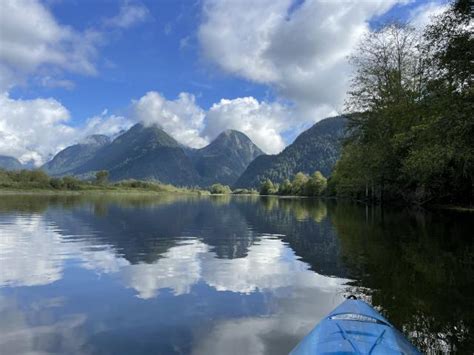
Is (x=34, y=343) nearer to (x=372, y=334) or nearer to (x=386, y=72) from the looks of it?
(x=372, y=334)

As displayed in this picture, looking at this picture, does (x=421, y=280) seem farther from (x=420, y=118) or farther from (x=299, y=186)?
(x=299, y=186)

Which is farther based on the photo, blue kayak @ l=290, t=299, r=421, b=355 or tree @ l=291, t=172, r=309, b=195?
tree @ l=291, t=172, r=309, b=195

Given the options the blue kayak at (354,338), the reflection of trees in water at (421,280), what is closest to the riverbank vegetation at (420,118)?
the reflection of trees in water at (421,280)

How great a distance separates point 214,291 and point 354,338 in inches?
266

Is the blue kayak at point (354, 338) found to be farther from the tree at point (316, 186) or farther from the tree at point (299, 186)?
the tree at point (299, 186)

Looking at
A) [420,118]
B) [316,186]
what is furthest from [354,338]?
[316,186]

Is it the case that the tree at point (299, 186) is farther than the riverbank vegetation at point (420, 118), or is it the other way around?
the tree at point (299, 186)

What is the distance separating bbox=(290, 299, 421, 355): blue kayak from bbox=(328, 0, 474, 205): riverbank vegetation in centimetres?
2089

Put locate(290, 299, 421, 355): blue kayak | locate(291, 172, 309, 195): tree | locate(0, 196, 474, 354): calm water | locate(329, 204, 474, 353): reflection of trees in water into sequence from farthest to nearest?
1. locate(291, 172, 309, 195): tree
2. locate(329, 204, 474, 353): reflection of trees in water
3. locate(0, 196, 474, 354): calm water
4. locate(290, 299, 421, 355): blue kayak

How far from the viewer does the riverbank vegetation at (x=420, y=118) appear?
84.5 feet

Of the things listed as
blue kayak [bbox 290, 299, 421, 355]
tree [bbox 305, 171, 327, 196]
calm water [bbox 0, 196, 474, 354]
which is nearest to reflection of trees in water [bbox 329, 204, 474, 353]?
calm water [bbox 0, 196, 474, 354]

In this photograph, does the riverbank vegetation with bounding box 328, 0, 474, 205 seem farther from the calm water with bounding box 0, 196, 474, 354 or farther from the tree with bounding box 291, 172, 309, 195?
the tree with bounding box 291, 172, 309, 195

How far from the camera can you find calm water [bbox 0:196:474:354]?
26.0 ft

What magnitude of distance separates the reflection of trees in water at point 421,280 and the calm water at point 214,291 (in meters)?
0.04
